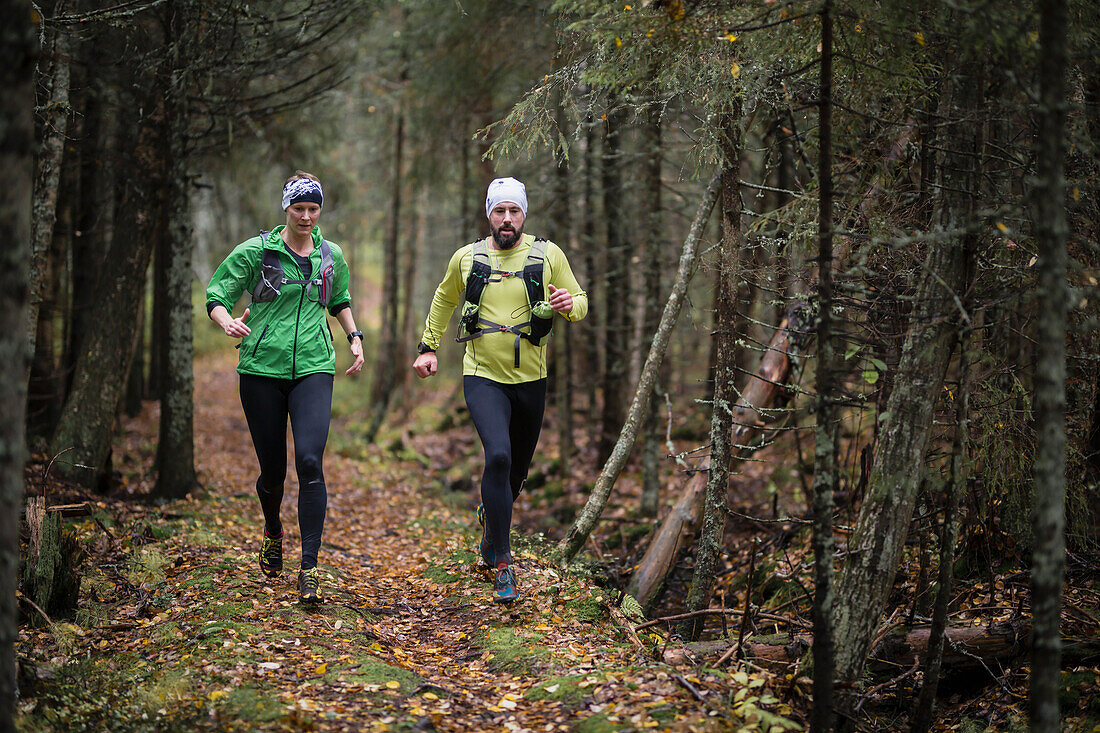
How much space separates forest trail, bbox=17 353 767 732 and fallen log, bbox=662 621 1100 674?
2.57ft

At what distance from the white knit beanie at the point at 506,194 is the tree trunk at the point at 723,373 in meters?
1.50

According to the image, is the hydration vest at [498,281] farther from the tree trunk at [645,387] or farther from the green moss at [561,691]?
the green moss at [561,691]

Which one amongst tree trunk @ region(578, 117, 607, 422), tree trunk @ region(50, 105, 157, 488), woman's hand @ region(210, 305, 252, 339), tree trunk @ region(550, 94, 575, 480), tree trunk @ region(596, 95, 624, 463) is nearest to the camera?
woman's hand @ region(210, 305, 252, 339)

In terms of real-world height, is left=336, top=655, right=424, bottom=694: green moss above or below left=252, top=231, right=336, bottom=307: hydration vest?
below

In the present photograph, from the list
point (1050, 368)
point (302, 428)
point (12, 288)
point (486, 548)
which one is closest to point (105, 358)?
point (302, 428)

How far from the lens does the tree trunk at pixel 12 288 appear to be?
2.71 metres

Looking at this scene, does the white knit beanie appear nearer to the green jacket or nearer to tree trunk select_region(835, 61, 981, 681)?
the green jacket

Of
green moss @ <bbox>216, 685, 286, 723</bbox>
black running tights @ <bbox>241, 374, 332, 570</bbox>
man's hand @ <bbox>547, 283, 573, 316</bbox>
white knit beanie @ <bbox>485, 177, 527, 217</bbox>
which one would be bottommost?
green moss @ <bbox>216, 685, 286, 723</bbox>

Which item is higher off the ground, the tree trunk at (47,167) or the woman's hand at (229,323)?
the tree trunk at (47,167)

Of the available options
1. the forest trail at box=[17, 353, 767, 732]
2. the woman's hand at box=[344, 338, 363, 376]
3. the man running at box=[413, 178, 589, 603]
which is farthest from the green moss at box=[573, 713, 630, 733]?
the woman's hand at box=[344, 338, 363, 376]

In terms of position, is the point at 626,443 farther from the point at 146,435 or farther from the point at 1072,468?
the point at 146,435

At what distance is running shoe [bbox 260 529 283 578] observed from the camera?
5797mm

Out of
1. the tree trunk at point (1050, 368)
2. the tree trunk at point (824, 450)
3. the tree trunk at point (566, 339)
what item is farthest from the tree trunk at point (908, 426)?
the tree trunk at point (566, 339)

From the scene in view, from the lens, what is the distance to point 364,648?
15.9ft
